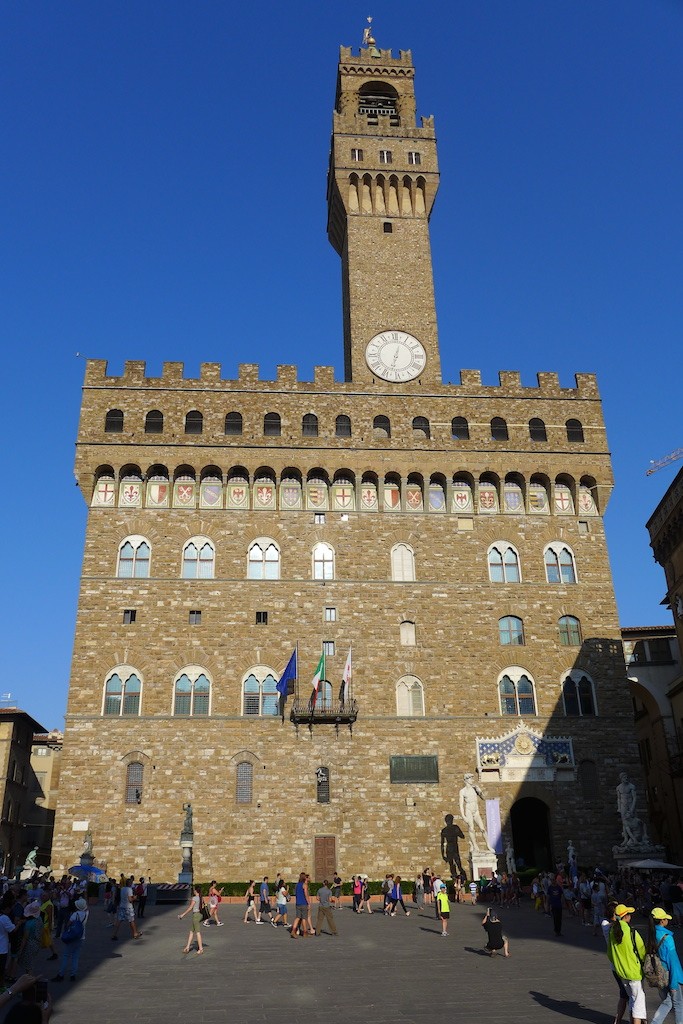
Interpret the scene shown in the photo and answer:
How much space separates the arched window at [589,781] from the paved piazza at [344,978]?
9.84 m

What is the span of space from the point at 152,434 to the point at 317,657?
466 inches

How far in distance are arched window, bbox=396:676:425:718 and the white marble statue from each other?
10.3 feet

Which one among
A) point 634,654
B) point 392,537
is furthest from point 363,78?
point 634,654

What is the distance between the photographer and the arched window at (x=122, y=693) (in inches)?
1277

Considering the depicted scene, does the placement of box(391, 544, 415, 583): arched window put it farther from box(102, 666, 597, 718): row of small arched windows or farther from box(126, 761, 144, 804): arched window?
box(126, 761, 144, 804): arched window

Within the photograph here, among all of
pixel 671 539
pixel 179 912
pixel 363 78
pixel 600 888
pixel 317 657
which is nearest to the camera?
pixel 600 888

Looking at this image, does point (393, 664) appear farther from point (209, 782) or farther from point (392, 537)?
point (209, 782)

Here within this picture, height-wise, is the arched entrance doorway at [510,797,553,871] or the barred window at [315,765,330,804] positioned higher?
the barred window at [315,765,330,804]

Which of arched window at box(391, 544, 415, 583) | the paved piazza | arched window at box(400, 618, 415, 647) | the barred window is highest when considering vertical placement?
arched window at box(391, 544, 415, 583)

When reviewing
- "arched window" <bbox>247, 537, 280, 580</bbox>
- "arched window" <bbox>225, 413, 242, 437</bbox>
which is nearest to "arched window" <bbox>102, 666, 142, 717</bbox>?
"arched window" <bbox>247, 537, 280, 580</bbox>

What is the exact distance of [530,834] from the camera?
116 feet

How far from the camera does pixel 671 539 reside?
42.6m

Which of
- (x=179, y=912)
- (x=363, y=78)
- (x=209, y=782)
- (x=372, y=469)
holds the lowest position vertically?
(x=179, y=912)

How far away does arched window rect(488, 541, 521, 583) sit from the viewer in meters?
36.0
